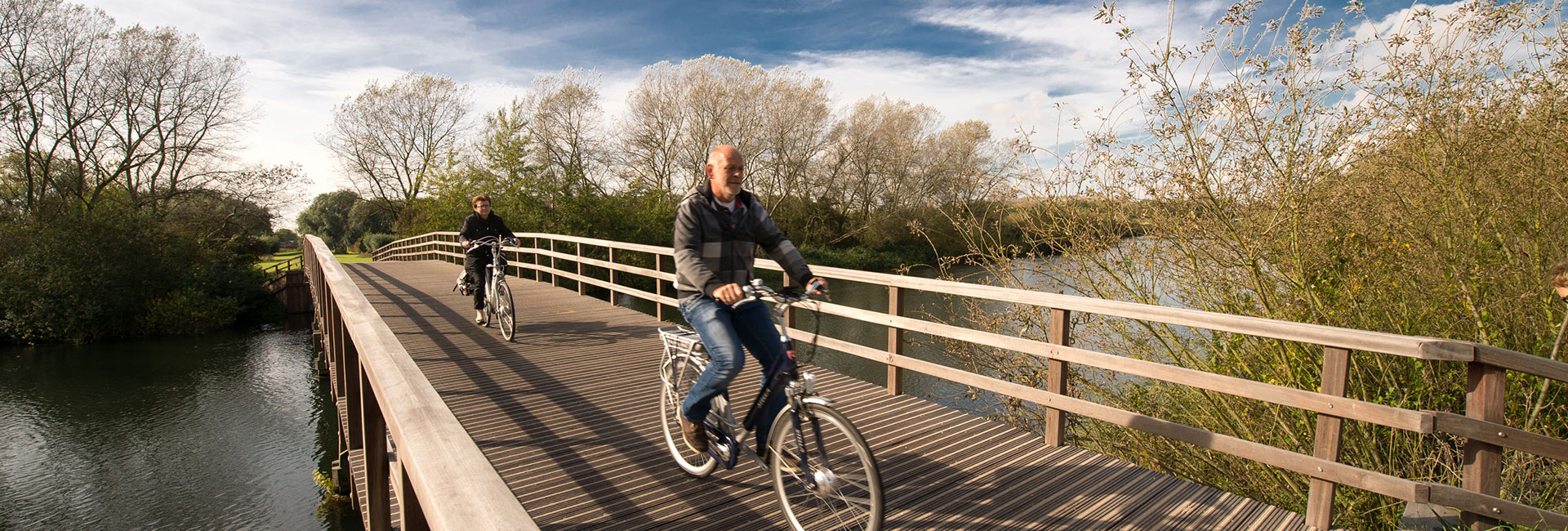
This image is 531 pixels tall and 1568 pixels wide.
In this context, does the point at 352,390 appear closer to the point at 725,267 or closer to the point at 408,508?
the point at 725,267

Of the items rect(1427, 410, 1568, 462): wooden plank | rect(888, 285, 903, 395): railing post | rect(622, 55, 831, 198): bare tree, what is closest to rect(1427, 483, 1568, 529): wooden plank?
rect(1427, 410, 1568, 462): wooden plank

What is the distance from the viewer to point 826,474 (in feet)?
9.24

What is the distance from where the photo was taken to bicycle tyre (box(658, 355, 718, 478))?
11.6 feet

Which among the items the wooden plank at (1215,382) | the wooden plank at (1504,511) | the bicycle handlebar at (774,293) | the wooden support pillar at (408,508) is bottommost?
the wooden plank at (1504,511)

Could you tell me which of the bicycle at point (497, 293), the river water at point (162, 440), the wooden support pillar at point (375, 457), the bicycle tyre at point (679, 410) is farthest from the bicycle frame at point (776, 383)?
the river water at point (162, 440)

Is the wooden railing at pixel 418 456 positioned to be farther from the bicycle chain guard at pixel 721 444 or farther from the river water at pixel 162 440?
the river water at pixel 162 440

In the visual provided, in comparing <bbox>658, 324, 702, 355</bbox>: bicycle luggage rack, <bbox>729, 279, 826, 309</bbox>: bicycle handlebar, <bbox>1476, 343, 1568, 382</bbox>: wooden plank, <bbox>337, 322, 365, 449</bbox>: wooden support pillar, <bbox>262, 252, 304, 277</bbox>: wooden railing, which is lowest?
<bbox>262, 252, 304, 277</bbox>: wooden railing

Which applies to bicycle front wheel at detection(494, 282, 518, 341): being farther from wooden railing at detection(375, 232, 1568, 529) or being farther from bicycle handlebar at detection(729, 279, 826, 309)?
bicycle handlebar at detection(729, 279, 826, 309)

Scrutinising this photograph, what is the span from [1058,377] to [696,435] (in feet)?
6.42

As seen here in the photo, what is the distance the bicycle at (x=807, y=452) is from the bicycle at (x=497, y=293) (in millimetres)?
4489

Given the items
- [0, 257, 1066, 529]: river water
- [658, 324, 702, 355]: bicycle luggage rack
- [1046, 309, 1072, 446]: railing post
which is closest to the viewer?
[658, 324, 702, 355]: bicycle luggage rack

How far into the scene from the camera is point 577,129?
31609 millimetres

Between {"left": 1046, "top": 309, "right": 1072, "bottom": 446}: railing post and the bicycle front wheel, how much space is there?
4897 mm

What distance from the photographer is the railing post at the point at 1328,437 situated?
294cm
